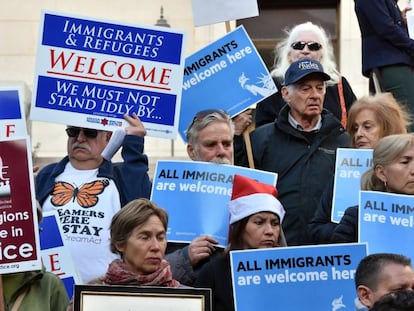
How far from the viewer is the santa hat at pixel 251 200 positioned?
7.98m

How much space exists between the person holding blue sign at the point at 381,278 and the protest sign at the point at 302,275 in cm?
47

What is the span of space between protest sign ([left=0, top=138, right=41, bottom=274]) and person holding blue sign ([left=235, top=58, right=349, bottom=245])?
83.8 inches

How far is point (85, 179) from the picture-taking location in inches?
343

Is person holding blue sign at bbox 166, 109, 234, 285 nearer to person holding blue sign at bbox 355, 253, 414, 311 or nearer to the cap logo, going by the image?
the cap logo

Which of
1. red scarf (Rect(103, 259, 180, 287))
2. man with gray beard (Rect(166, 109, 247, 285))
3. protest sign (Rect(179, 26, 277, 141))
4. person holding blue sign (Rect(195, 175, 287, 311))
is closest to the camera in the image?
red scarf (Rect(103, 259, 180, 287))

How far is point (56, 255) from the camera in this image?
828 centimetres

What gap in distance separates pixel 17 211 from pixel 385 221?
200cm

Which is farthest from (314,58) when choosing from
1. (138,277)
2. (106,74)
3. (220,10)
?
(138,277)

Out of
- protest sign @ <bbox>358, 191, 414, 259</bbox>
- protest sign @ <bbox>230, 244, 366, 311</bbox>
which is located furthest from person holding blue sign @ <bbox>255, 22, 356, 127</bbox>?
protest sign @ <bbox>230, 244, 366, 311</bbox>

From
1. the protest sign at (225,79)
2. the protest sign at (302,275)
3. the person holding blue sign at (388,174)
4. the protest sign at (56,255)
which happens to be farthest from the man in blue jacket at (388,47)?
the protest sign at (56,255)

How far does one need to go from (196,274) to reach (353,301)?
0.91 meters

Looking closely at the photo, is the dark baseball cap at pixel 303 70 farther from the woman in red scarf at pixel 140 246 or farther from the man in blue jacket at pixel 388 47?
the woman in red scarf at pixel 140 246

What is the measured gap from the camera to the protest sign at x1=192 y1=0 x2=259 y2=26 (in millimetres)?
10172

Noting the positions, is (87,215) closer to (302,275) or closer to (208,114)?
(208,114)
